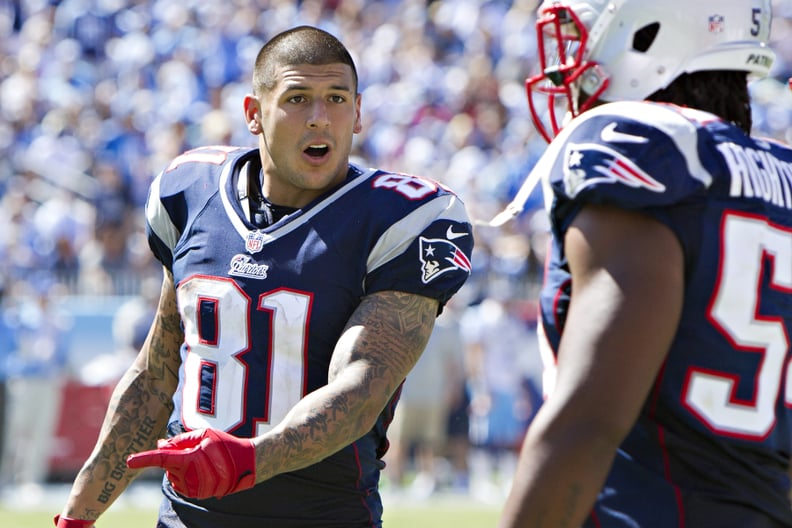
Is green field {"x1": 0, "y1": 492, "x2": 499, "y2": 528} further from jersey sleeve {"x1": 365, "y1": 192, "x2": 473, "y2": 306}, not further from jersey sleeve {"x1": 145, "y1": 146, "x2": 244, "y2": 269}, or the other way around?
jersey sleeve {"x1": 365, "y1": 192, "x2": 473, "y2": 306}

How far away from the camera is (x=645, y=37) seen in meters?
Answer: 2.24

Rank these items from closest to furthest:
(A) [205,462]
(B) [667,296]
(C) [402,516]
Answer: (B) [667,296] → (A) [205,462] → (C) [402,516]

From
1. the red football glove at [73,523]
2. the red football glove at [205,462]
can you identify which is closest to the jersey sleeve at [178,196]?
the red football glove at [73,523]

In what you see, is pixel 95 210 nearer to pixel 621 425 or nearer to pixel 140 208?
pixel 140 208

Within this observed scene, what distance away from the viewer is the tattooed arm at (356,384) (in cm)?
277

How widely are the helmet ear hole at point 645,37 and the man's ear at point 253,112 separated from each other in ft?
4.64

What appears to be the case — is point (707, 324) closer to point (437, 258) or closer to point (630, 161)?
point (630, 161)

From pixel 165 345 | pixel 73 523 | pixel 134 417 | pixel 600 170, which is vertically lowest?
pixel 73 523

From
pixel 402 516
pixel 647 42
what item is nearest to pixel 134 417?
pixel 647 42

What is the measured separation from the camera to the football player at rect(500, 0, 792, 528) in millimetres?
1906

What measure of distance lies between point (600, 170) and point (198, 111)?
12.7 meters

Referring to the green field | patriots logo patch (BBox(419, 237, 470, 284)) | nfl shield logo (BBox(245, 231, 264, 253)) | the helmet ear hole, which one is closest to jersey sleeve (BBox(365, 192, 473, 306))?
patriots logo patch (BBox(419, 237, 470, 284))

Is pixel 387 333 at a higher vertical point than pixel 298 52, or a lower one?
lower

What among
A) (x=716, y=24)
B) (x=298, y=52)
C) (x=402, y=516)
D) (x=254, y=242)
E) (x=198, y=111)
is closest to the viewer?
(x=716, y=24)
